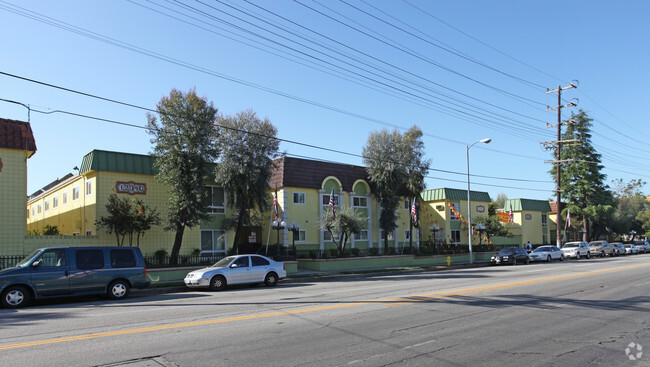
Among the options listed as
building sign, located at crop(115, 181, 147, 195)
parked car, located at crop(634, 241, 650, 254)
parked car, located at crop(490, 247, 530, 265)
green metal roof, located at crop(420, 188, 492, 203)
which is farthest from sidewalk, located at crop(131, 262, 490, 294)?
parked car, located at crop(634, 241, 650, 254)

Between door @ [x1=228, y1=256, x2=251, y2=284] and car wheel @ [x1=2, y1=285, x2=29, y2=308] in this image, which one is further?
door @ [x1=228, y1=256, x2=251, y2=284]

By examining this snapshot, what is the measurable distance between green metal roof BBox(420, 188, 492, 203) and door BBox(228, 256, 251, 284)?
32.0m

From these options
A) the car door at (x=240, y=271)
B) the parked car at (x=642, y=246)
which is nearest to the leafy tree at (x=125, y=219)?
the car door at (x=240, y=271)

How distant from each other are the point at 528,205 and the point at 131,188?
48.3 meters

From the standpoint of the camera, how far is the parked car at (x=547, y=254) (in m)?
37.1

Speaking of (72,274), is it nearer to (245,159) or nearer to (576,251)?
(245,159)

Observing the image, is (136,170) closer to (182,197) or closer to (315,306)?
(182,197)

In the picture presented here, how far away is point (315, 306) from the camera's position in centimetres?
1191

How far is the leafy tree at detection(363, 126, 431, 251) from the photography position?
37062mm

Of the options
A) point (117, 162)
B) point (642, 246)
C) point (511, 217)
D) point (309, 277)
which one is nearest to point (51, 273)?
point (117, 162)

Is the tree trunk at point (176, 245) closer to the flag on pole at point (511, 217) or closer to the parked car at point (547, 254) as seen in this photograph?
the parked car at point (547, 254)

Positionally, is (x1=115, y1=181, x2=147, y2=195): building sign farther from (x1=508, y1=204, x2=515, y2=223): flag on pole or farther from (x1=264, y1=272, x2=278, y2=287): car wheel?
(x1=508, y1=204, x2=515, y2=223): flag on pole

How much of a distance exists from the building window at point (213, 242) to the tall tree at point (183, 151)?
4.39 metres

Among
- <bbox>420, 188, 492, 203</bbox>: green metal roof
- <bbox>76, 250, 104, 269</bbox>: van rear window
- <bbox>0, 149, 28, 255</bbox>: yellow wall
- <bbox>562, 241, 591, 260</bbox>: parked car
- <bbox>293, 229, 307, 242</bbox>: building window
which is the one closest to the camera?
<bbox>76, 250, 104, 269</bbox>: van rear window
